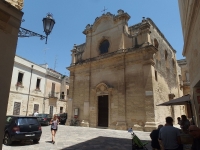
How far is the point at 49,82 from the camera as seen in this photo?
82.8ft

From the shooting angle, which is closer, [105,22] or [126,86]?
[126,86]

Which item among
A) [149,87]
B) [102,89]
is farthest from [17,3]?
[102,89]

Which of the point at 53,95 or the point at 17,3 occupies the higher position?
the point at 17,3

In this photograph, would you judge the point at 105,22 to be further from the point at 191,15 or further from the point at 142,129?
the point at 191,15

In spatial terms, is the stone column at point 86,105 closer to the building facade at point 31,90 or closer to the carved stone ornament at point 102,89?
the carved stone ornament at point 102,89

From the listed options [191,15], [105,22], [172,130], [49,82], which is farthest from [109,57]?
[49,82]

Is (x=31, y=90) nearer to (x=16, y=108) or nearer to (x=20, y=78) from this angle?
(x=20, y=78)

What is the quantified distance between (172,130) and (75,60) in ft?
53.8

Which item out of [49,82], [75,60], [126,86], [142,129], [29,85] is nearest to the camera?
[142,129]

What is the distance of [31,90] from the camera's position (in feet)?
72.1

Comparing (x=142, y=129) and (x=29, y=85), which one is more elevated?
(x=29, y=85)

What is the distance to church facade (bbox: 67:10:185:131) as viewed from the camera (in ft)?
41.5

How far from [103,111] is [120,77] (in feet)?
12.1

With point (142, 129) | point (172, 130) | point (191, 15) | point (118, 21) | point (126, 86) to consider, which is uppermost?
point (118, 21)
